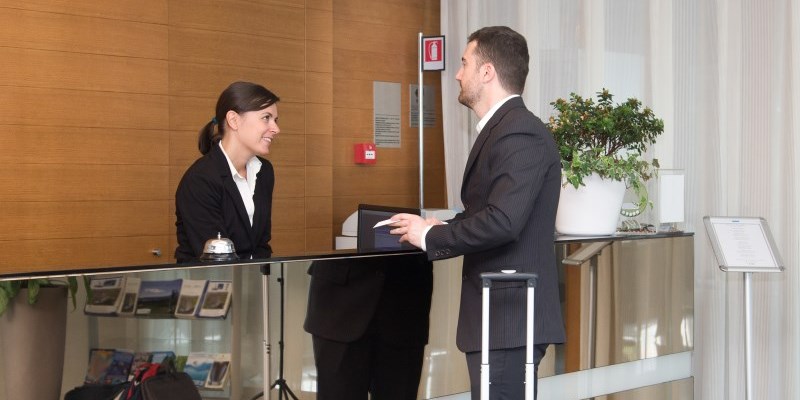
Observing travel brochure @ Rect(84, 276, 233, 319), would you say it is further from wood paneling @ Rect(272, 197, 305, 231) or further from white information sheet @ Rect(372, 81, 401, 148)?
white information sheet @ Rect(372, 81, 401, 148)

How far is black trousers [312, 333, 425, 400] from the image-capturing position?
10.4ft

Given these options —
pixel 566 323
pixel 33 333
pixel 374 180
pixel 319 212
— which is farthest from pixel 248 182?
pixel 374 180

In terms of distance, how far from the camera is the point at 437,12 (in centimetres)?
702

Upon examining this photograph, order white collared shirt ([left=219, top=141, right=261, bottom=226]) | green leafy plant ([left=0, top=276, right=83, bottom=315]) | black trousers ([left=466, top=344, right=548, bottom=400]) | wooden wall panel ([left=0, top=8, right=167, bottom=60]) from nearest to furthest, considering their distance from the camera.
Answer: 1. green leafy plant ([left=0, top=276, right=83, bottom=315])
2. black trousers ([left=466, top=344, right=548, bottom=400])
3. white collared shirt ([left=219, top=141, right=261, bottom=226])
4. wooden wall panel ([left=0, top=8, right=167, bottom=60])

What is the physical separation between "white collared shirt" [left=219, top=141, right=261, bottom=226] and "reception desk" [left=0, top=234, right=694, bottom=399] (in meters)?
0.64

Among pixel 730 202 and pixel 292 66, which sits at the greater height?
pixel 292 66

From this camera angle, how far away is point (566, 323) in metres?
3.85

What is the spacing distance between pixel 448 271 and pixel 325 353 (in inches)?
22.2

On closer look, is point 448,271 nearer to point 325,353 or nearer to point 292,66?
point 325,353

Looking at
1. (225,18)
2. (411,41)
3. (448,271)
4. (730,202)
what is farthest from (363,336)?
(411,41)

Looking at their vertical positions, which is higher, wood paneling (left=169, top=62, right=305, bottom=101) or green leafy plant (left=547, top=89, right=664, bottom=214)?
wood paneling (left=169, top=62, right=305, bottom=101)

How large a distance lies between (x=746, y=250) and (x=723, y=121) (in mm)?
1051

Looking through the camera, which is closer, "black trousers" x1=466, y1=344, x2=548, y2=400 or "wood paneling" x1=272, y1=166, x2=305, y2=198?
"black trousers" x1=466, y1=344, x2=548, y2=400

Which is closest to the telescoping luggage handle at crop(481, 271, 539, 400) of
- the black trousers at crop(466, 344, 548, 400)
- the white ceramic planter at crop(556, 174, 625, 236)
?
the black trousers at crop(466, 344, 548, 400)
